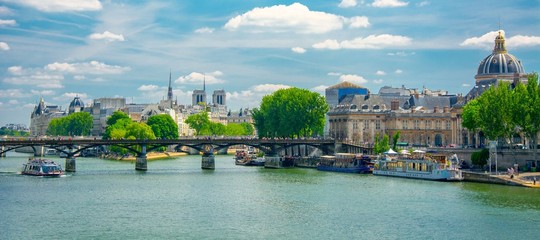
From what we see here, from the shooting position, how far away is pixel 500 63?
120375 mm

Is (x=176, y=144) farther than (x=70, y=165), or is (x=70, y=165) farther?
(x=176, y=144)

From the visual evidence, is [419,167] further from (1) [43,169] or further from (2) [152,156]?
(2) [152,156]

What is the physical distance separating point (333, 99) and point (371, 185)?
91193mm

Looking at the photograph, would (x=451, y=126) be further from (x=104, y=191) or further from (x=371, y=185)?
(x=104, y=191)

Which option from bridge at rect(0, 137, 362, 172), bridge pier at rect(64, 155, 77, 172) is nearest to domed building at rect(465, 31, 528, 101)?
bridge at rect(0, 137, 362, 172)

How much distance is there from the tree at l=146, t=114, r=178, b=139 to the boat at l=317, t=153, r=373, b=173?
207 ft

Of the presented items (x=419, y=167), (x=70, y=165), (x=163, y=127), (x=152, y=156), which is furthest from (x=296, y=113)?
(x=163, y=127)

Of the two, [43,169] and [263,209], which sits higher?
[43,169]

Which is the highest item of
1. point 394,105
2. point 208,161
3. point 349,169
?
point 394,105

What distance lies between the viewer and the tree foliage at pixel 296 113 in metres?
124

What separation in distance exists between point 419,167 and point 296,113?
40.9 metres

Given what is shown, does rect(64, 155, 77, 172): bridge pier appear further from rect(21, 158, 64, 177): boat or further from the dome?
the dome

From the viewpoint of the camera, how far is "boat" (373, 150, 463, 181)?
80.3m

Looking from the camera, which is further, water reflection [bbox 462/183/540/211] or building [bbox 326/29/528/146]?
building [bbox 326/29/528/146]
